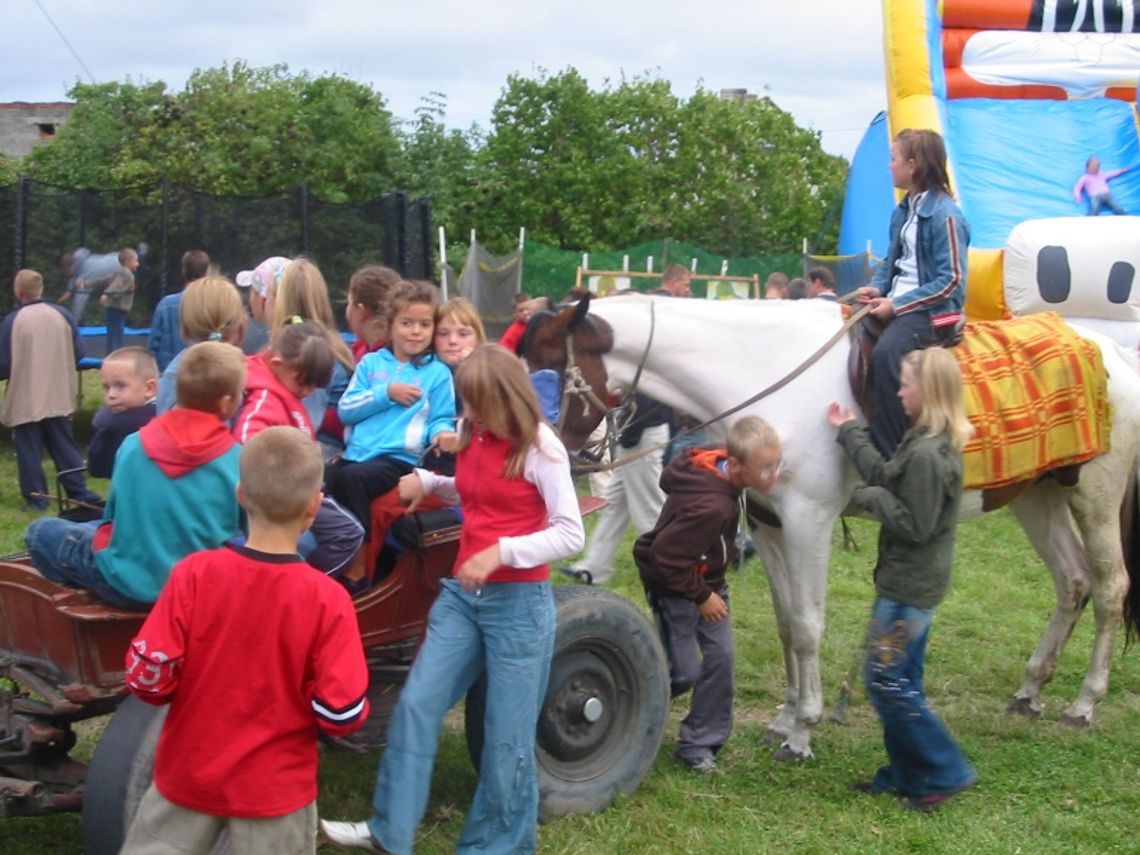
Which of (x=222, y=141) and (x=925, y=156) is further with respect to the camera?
(x=222, y=141)

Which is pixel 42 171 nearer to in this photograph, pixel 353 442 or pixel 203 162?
pixel 203 162

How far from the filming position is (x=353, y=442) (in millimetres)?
4395

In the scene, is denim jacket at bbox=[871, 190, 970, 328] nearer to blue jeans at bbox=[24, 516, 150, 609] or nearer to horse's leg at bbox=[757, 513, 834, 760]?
horse's leg at bbox=[757, 513, 834, 760]

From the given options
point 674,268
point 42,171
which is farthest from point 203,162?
point 674,268

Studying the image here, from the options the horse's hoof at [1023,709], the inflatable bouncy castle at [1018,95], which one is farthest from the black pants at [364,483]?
the inflatable bouncy castle at [1018,95]

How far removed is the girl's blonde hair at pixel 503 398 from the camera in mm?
3752

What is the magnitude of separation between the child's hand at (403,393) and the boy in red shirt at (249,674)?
51.3 inches

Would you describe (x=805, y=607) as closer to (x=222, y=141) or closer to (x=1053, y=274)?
(x=1053, y=274)

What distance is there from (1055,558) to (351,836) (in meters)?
4.08

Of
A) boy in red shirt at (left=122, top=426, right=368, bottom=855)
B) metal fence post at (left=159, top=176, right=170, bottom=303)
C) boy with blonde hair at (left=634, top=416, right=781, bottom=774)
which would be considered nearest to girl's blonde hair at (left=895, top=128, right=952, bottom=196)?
boy with blonde hair at (left=634, top=416, right=781, bottom=774)

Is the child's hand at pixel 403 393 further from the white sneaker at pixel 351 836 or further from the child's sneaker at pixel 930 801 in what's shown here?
the child's sneaker at pixel 930 801

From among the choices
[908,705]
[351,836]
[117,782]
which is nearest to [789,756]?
[908,705]

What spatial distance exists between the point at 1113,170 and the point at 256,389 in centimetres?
1133

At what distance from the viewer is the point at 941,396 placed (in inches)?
181
